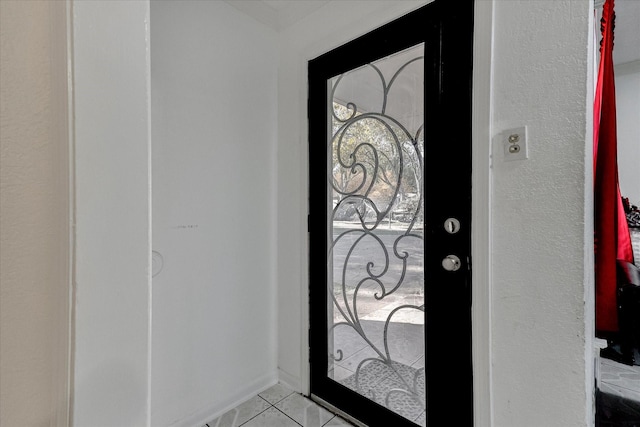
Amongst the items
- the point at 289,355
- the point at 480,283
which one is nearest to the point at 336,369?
the point at 289,355

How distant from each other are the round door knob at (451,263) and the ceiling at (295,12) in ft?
4.95

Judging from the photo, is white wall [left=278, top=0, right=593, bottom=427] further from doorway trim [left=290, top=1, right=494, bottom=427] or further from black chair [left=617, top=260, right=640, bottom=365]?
black chair [left=617, top=260, right=640, bottom=365]

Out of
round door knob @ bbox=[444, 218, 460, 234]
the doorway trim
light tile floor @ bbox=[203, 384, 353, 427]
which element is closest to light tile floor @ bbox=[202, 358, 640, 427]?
light tile floor @ bbox=[203, 384, 353, 427]

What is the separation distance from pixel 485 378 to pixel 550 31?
4.13 ft

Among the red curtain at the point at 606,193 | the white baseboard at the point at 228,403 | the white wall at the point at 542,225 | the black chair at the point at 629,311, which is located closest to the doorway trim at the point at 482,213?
the white wall at the point at 542,225

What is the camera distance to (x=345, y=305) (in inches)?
64.2

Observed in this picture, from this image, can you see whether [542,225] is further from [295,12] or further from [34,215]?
[295,12]

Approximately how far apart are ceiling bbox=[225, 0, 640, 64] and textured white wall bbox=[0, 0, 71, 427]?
163 cm

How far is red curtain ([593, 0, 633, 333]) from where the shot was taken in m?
1.13

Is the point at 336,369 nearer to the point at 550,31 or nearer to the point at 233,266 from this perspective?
the point at 233,266

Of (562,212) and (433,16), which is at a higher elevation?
(433,16)

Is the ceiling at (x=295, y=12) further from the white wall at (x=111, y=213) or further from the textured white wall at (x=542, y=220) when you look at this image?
the white wall at (x=111, y=213)

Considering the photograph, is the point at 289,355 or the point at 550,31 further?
the point at 289,355

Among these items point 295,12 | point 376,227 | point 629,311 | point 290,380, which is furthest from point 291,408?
A: point 295,12
